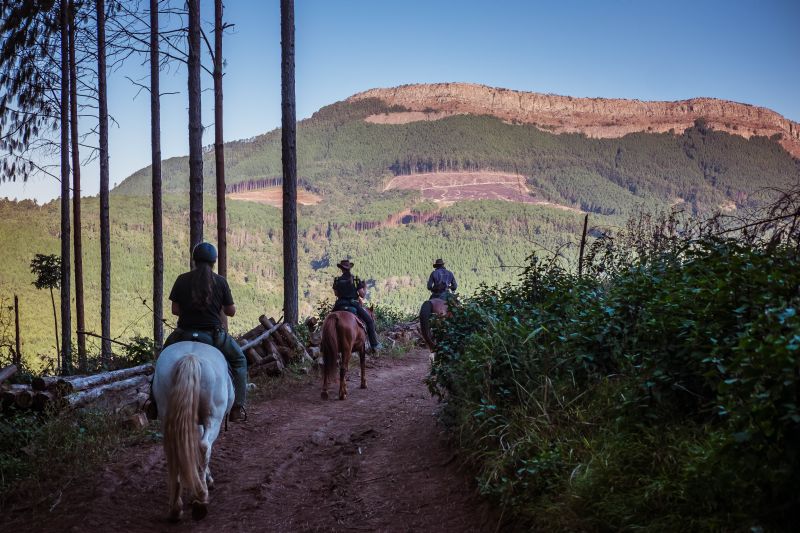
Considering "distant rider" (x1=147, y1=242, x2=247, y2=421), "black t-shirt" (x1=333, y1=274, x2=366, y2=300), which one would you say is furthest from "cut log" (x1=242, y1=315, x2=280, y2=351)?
"distant rider" (x1=147, y1=242, x2=247, y2=421)

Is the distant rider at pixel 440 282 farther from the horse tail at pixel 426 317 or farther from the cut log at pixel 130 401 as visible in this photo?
the cut log at pixel 130 401

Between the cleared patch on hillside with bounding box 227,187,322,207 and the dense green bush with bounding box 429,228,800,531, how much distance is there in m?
163

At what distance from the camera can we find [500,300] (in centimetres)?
779

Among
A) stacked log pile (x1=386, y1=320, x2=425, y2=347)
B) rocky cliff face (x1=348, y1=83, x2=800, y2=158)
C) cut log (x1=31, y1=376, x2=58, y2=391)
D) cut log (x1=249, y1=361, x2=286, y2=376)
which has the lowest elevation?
stacked log pile (x1=386, y1=320, x2=425, y2=347)

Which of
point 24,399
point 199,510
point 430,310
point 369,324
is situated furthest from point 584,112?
point 199,510

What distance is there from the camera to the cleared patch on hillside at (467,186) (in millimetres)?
156062

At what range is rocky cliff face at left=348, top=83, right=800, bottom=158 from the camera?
6870 inches

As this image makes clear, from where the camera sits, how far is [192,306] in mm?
5934

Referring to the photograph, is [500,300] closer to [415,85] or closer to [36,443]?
[36,443]

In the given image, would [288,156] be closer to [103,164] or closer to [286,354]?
[286,354]

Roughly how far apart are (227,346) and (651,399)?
13.2ft

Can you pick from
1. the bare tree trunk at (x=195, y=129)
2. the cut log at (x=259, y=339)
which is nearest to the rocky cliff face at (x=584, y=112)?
the bare tree trunk at (x=195, y=129)

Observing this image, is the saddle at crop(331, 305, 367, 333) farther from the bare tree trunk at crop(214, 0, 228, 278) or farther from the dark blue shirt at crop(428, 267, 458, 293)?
the bare tree trunk at crop(214, 0, 228, 278)

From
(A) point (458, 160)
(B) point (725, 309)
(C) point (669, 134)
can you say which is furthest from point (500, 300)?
(C) point (669, 134)
